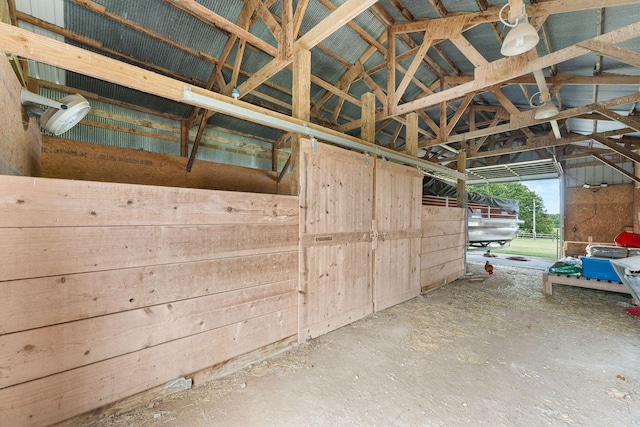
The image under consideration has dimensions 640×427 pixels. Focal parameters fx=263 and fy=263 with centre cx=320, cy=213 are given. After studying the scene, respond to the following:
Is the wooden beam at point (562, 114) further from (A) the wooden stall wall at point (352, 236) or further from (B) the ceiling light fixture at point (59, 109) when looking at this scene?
(B) the ceiling light fixture at point (59, 109)

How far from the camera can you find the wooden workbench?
3.83 metres

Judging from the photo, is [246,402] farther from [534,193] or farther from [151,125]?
[534,193]

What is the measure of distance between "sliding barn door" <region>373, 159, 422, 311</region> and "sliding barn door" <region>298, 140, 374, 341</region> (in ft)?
0.65

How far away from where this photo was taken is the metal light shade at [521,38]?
2.32 meters

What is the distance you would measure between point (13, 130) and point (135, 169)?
1.86 m

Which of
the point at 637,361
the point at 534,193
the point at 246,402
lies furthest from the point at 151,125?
the point at 534,193

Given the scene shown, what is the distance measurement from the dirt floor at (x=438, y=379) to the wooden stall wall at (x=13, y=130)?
177 cm

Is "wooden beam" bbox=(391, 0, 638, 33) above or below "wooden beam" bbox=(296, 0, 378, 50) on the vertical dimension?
above

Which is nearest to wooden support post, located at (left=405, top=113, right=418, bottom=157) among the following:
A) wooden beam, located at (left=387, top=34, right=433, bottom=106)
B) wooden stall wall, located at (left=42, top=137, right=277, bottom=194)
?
wooden beam, located at (left=387, top=34, right=433, bottom=106)

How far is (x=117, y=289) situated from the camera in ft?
5.40

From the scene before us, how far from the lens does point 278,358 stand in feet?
7.81

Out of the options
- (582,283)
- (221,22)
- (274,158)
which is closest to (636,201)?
(582,283)

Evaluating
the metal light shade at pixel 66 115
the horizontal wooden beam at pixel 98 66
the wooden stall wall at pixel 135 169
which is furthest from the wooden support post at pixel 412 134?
the metal light shade at pixel 66 115

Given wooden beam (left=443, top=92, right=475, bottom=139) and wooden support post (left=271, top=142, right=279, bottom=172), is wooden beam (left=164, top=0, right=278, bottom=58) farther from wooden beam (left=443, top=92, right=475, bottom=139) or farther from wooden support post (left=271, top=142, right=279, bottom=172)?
wooden beam (left=443, top=92, right=475, bottom=139)
